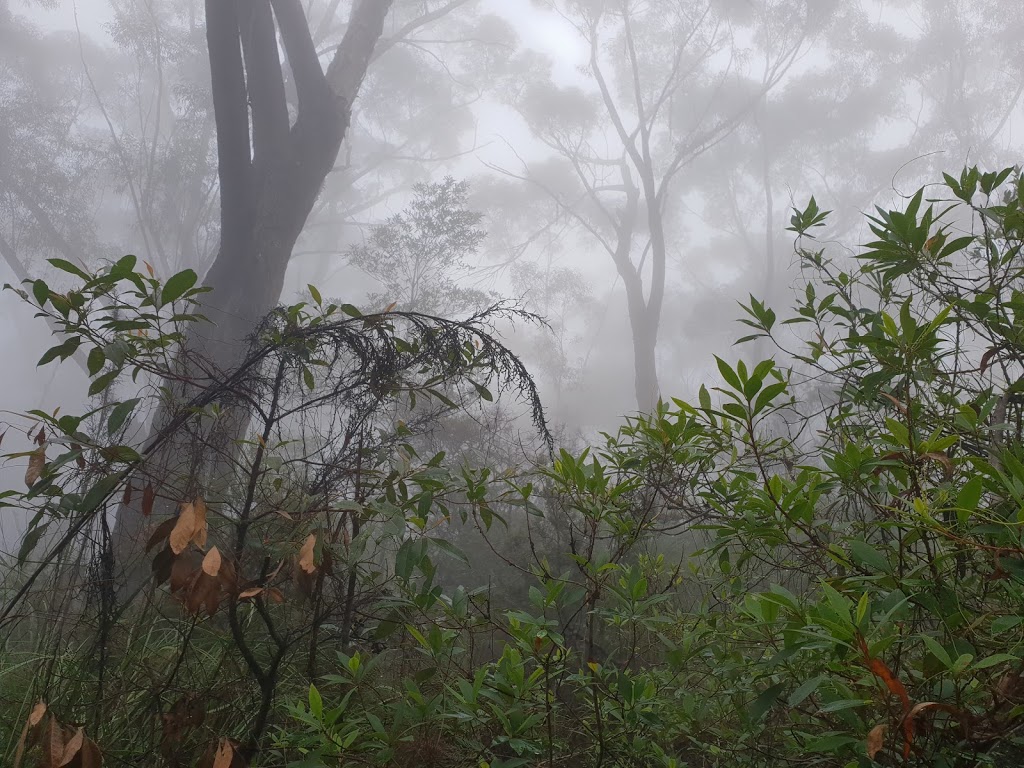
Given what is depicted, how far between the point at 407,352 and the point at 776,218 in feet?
82.9

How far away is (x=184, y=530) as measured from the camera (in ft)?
3.26

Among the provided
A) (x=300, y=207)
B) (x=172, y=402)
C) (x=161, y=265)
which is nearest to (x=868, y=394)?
(x=172, y=402)

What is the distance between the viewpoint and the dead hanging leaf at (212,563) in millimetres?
970

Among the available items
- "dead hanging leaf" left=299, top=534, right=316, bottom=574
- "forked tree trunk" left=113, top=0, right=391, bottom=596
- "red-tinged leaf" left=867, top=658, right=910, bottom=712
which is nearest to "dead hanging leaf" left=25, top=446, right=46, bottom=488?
"dead hanging leaf" left=299, top=534, right=316, bottom=574

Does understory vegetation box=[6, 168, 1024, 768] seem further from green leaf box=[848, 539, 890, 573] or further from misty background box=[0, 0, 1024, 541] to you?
misty background box=[0, 0, 1024, 541]

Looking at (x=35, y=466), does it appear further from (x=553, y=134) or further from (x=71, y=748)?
(x=553, y=134)

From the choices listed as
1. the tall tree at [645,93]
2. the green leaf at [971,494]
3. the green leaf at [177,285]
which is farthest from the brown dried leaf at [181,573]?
the tall tree at [645,93]

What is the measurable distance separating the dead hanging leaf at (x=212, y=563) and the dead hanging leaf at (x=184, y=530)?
43 mm

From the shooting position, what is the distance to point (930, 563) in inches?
30.0

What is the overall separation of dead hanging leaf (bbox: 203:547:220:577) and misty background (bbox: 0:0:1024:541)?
1117cm

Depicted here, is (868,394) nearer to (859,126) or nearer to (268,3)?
(268,3)

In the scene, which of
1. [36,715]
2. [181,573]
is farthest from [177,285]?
[36,715]

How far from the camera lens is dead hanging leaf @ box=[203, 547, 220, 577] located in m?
0.97

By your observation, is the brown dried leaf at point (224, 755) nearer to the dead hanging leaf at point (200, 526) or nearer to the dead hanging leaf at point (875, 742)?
the dead hanging leaf at point (200, 526)
